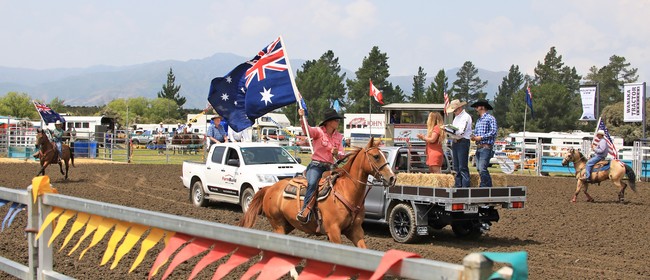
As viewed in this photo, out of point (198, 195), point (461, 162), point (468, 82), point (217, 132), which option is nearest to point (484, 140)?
point (461, 162)

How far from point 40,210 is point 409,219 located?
765 centimetres

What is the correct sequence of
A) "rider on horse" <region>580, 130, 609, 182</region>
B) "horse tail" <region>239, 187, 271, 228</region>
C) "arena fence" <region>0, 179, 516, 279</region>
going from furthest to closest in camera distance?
"rider on horse" <region>580, 130, 609, 182</region>
"horse tail" <region>239, 187, 271, 228</region>
"arena fence" <region>0, 179, 516, 279</region>

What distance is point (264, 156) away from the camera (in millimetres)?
16750

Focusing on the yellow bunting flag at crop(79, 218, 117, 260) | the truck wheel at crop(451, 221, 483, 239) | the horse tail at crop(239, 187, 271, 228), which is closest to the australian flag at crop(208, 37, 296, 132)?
the horse tail at crop(239, 187, 271, 228)

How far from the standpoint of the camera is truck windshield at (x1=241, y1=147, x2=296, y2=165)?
54.1ft

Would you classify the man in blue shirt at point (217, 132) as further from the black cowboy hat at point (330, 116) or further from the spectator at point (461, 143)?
the black cowboy hat at point (330, 116)

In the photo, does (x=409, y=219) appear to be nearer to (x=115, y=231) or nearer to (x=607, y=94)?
(x=115, y=231)

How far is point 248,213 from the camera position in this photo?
9594mm

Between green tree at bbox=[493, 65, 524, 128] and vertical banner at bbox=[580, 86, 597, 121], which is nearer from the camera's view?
vertical banner at bbox=[580, 86, 597, 121]

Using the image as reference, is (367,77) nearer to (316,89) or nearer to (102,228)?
(316,89)

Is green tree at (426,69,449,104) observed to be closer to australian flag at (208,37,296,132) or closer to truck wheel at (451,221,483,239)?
truck wheel at (451,221,483,239)

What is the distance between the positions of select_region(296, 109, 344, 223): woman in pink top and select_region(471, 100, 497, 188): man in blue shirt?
3.93 m

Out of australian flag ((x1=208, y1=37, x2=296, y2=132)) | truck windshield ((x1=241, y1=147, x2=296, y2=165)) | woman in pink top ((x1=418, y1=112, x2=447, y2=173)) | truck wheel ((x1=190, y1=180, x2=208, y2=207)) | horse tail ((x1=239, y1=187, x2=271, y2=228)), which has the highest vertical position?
australian flag ((x1=208, y1=37, x2=296, y2=132))

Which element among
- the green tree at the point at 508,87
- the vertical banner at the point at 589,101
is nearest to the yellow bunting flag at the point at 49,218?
the vertical banner at the point at 589,101
